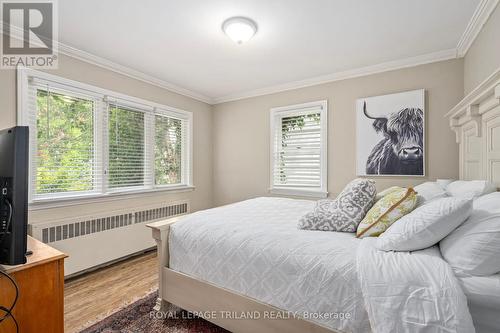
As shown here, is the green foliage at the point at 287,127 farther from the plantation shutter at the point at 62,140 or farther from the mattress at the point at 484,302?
the mattress at the point at 484,302

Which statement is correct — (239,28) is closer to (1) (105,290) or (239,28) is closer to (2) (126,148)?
(2) (126,148)

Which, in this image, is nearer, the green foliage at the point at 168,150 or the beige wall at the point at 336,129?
the beige wall at the point at 336,129

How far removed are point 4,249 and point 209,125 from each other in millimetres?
3616

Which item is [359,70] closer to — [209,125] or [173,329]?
[209,125]

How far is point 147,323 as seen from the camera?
5.97ft

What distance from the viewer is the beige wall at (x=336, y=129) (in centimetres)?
268

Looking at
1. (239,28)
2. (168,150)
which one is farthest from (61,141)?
(239,28)

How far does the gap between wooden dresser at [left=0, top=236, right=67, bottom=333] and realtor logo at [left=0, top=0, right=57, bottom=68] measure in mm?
1987

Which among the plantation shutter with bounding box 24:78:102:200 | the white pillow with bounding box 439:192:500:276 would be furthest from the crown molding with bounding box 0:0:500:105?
the white pillow with bounding box 439:192:500:276

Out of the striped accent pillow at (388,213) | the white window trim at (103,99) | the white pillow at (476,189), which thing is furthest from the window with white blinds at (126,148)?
the white pillow at (476,189)

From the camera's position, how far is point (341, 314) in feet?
3.92

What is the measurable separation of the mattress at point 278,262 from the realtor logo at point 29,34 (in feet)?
6.96

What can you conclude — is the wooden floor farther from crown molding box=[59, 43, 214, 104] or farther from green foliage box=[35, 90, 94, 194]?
crown molding box=[59, 43, 214, 104]

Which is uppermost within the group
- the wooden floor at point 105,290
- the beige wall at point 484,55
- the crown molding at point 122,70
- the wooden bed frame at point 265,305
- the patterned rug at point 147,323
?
the crown molding at point 122,70
